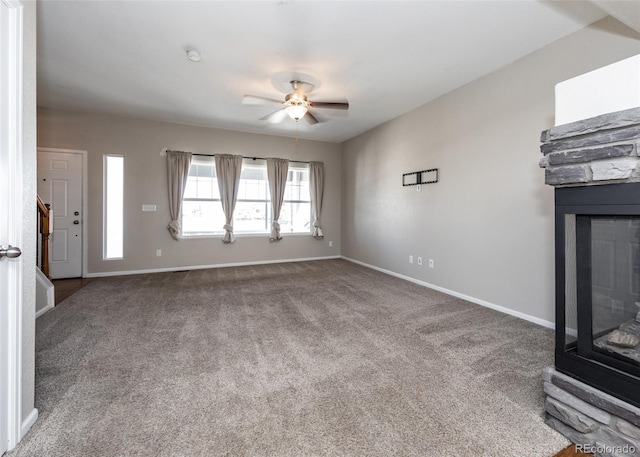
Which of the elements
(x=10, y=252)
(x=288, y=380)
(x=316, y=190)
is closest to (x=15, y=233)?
(x=10, y=252)

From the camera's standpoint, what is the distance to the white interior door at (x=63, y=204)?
451 centimetres

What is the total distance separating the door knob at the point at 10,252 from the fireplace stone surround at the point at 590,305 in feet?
8.47

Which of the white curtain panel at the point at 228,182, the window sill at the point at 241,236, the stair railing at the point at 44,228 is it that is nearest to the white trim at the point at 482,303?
the window sill at the point at 241,236

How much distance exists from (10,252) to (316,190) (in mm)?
5292

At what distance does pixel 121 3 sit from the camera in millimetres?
2236

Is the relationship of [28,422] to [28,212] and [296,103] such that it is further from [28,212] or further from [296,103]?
[296,103]

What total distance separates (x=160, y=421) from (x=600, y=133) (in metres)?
2.57

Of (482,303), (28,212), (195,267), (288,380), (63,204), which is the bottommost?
(288,380)

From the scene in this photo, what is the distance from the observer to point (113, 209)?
489 centimetres

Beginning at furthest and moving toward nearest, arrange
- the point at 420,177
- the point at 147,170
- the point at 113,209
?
the point at 147,170 < the point at 113,209 < the point at 420,177

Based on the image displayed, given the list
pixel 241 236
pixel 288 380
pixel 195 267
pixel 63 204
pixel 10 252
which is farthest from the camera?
pixel 241 236

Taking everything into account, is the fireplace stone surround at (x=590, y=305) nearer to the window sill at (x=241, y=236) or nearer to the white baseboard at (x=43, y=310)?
the white baseboard at (x=43, y=310)

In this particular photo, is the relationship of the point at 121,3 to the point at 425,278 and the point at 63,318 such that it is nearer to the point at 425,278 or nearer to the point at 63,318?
the point at 63,318

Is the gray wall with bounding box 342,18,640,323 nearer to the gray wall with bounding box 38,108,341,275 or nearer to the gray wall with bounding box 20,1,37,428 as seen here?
the gray wall with bounding box 38,108,341,275
